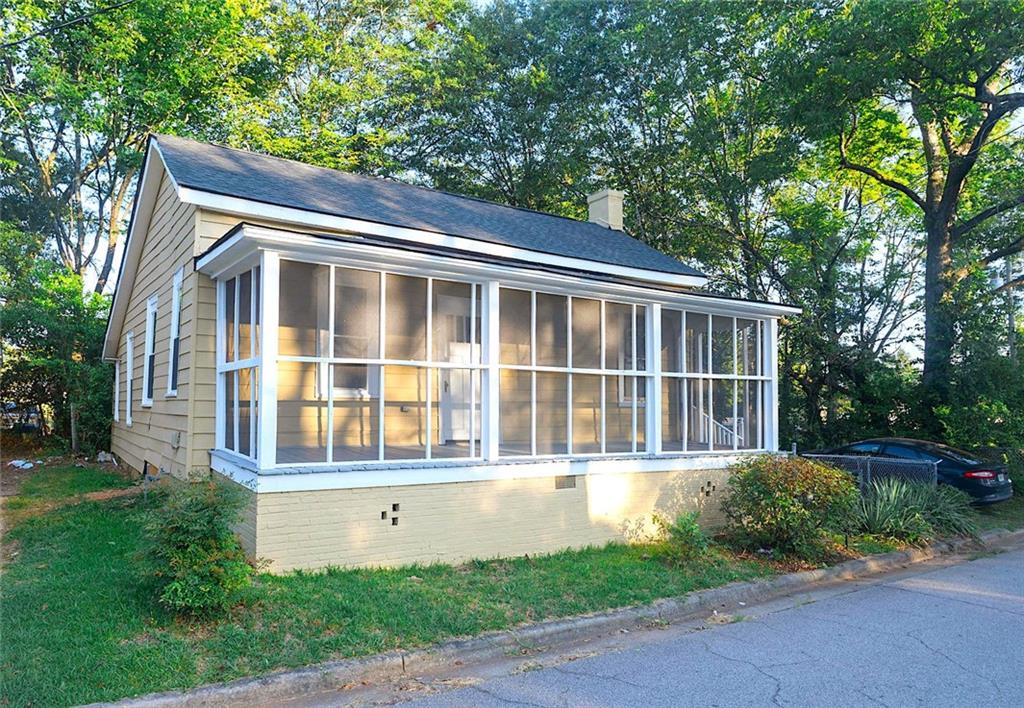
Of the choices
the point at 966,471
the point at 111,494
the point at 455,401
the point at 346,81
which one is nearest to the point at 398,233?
the point at 455,401

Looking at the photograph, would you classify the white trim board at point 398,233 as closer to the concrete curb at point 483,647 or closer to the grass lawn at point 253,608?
the grass lawn at point 253,608

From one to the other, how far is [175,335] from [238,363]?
8.60ft

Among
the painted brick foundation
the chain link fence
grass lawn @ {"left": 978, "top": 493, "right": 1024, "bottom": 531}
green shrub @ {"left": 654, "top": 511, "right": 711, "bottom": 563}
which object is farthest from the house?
grass lawn @ {"left": 978, "top": 493, "right": 1024, "bottom": 531}

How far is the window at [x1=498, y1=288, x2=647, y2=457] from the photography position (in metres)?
10.4

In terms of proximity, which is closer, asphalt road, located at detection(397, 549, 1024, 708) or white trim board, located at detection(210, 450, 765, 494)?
asphalt road, located at detection(397, 549, 1024, 708)

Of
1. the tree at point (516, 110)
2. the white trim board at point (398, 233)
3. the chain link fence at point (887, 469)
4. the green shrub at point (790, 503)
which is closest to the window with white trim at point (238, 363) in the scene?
the white trim board at point (398, 233)

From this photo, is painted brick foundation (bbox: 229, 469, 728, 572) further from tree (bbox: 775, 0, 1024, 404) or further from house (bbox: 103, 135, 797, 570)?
tree (bbox: 775, 0, 1024, 404)

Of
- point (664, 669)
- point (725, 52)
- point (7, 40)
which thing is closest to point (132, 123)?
point (7, 40)

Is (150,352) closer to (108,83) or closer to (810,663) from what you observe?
(810,663)

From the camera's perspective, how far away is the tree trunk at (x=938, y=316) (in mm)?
14852

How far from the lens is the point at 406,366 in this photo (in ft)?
28.0

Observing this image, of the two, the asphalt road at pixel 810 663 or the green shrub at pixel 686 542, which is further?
the green shrub at pixel 686 542

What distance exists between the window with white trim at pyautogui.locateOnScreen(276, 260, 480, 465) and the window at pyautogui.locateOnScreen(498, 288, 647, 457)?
0.68 meters

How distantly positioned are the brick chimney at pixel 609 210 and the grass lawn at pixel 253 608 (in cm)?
916
